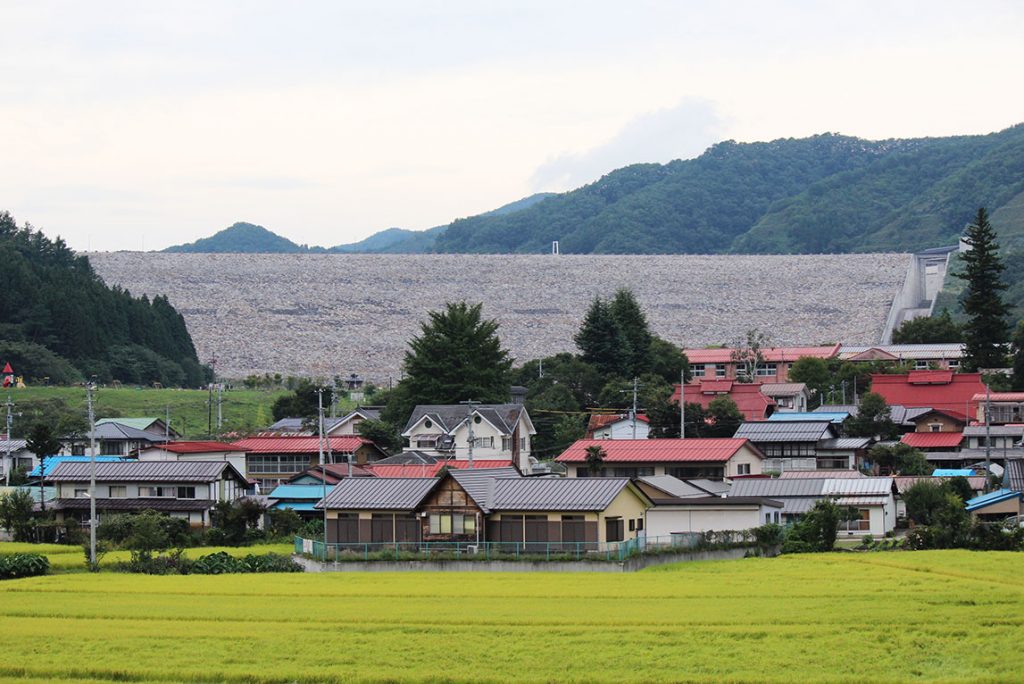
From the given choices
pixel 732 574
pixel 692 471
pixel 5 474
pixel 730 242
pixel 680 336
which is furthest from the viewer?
pixel 730 242

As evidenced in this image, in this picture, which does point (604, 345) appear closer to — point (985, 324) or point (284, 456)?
point (985, 324)

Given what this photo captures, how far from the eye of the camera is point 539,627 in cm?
1602

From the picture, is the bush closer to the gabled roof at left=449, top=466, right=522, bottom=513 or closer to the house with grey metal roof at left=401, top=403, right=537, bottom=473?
the gabled roof at left=449, top=466, right=522, bottom=513

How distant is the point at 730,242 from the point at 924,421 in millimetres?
112316

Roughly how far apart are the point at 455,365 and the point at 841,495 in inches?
608

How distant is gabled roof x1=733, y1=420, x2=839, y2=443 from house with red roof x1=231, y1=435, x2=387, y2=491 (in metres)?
9.11

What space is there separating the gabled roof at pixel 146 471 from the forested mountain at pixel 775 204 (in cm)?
9380

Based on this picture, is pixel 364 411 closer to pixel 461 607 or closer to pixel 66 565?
pixel 66 565

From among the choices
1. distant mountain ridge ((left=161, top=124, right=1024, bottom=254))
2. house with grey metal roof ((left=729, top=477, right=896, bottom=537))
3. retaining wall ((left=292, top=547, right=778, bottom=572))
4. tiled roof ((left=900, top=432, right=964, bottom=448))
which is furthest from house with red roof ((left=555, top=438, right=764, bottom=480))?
distant mountain ridge ((left=161, top=124, right=1024, bottom=254))

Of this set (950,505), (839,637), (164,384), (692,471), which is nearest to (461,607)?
(839,637)

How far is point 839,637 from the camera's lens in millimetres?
15047

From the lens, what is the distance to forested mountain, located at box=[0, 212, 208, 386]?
178 ft

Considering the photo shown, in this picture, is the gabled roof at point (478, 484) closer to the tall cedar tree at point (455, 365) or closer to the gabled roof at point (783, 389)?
the tall cedar tree at point (455, 365)

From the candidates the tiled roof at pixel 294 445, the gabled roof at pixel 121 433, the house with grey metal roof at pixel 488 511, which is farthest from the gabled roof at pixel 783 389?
the house with grey metal roof at pixel 488 511
